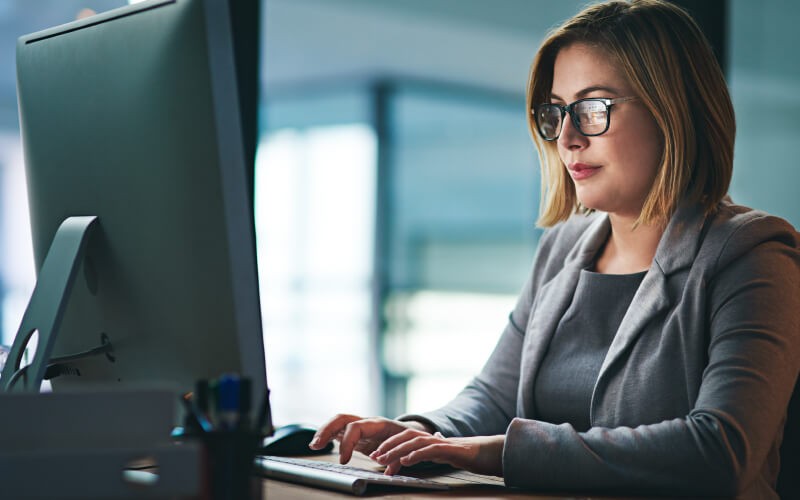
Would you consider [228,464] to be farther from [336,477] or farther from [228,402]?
[336,477]

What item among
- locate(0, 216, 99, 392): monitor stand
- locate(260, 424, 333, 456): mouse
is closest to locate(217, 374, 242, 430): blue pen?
locate(0, 216, 99, 392): monitor stand

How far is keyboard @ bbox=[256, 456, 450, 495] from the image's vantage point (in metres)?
1.15

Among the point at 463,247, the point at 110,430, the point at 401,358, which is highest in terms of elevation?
the point at 110,430

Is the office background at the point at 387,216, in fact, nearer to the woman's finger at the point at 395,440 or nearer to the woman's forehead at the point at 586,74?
the woman's forehead at the point at 586,74

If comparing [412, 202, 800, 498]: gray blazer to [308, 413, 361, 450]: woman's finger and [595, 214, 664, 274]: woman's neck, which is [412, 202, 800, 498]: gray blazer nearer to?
[595, 214, 664, 274]: woman's neck

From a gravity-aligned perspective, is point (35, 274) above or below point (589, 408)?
above

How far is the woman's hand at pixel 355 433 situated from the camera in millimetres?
1329

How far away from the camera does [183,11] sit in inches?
39.0

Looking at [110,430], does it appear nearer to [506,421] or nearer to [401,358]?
[506,421]

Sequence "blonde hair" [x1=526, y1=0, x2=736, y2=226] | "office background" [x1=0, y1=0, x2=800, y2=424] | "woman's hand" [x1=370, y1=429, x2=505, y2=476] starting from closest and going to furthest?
1. "woman's hand" [x1=370, y1=429, x2=505, y2=476]
2. "blonde hair" [x1=526, y1=0, x2=736, y2=226]
3. "office background" [x1=0, y1=0, x2=800, y2=424]

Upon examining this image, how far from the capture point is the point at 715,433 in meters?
1.19

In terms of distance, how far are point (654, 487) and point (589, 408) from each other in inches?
13.4

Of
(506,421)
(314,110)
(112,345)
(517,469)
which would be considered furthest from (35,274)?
(314,110)

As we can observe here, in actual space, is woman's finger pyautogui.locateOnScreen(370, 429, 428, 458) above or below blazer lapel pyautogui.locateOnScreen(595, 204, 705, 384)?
below
